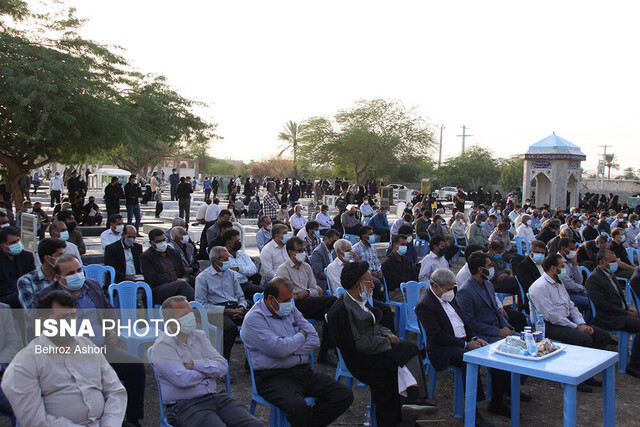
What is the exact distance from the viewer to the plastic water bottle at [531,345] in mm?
4133

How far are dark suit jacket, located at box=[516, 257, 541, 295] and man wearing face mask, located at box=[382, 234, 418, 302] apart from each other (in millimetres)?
1357

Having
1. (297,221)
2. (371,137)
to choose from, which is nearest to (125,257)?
(297,221)

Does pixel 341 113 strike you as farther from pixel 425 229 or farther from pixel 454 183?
pixel 425 229

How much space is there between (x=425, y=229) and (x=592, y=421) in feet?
26.1

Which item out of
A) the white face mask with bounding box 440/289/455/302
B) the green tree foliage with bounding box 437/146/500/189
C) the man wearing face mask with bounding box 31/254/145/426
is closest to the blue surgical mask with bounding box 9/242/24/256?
the man wearing face mask with bounding box 31/254/145/426

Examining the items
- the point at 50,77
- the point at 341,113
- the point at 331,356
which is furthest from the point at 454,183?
the point at 331,356

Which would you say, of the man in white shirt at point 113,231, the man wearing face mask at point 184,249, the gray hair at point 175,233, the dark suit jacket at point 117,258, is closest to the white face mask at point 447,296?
the man wearing face mask at point 184,249

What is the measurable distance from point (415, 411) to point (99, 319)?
2.58m

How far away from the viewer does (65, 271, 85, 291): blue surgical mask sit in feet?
14.3

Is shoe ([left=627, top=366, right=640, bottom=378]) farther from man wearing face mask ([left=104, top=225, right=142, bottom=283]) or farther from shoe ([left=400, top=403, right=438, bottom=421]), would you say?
man wearing face mask ([left=104, top=225, right=142, bottom=283])

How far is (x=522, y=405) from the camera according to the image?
505cm

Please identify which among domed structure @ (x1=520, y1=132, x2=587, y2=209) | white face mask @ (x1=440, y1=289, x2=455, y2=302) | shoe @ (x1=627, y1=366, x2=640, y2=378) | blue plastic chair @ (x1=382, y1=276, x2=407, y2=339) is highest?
domed structure @ (x1=520, y1=132, x2=587, y2=209)

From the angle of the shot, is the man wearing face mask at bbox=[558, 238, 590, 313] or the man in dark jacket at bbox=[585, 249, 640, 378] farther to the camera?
the man wearing face mask at bbox=[558, 238, 590, 313]

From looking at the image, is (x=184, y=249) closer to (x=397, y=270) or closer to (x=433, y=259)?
(x=397, y=270)
